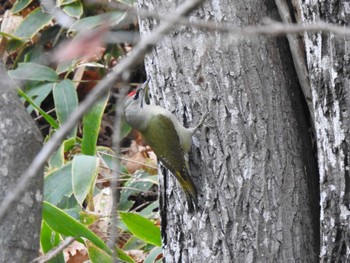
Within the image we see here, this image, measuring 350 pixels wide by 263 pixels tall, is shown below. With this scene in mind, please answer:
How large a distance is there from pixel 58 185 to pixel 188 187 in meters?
1.59

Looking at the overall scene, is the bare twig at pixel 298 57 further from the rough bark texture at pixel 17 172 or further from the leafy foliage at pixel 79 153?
the rough bark texture at pixel 17 172

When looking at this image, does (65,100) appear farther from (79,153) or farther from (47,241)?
(47,241)

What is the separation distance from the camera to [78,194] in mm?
4238

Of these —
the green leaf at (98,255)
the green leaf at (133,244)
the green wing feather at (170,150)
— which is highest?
the green wing feather at (170,150)

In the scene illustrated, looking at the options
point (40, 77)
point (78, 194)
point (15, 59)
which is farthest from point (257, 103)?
point (15, 59)

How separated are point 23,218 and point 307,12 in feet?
4.64

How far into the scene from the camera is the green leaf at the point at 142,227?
12.8 feet

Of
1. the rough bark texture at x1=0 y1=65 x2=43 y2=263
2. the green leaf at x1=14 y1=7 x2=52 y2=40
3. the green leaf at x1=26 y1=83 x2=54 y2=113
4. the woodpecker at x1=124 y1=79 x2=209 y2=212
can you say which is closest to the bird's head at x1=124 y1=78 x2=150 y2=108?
the woodpecker at x1=124 y1=79 x2=209 y2=212

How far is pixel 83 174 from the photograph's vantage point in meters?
→ 4.31

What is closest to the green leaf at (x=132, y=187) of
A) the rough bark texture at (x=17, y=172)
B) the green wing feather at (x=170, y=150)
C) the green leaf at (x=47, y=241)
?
the green leaf at (x=47, y=241)

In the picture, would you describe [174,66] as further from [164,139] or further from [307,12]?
[307,12]

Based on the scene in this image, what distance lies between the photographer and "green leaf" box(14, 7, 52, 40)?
5.52 m

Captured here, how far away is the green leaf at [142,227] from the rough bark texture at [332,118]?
112 centimetres

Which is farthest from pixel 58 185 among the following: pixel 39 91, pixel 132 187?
pixel 39 91
